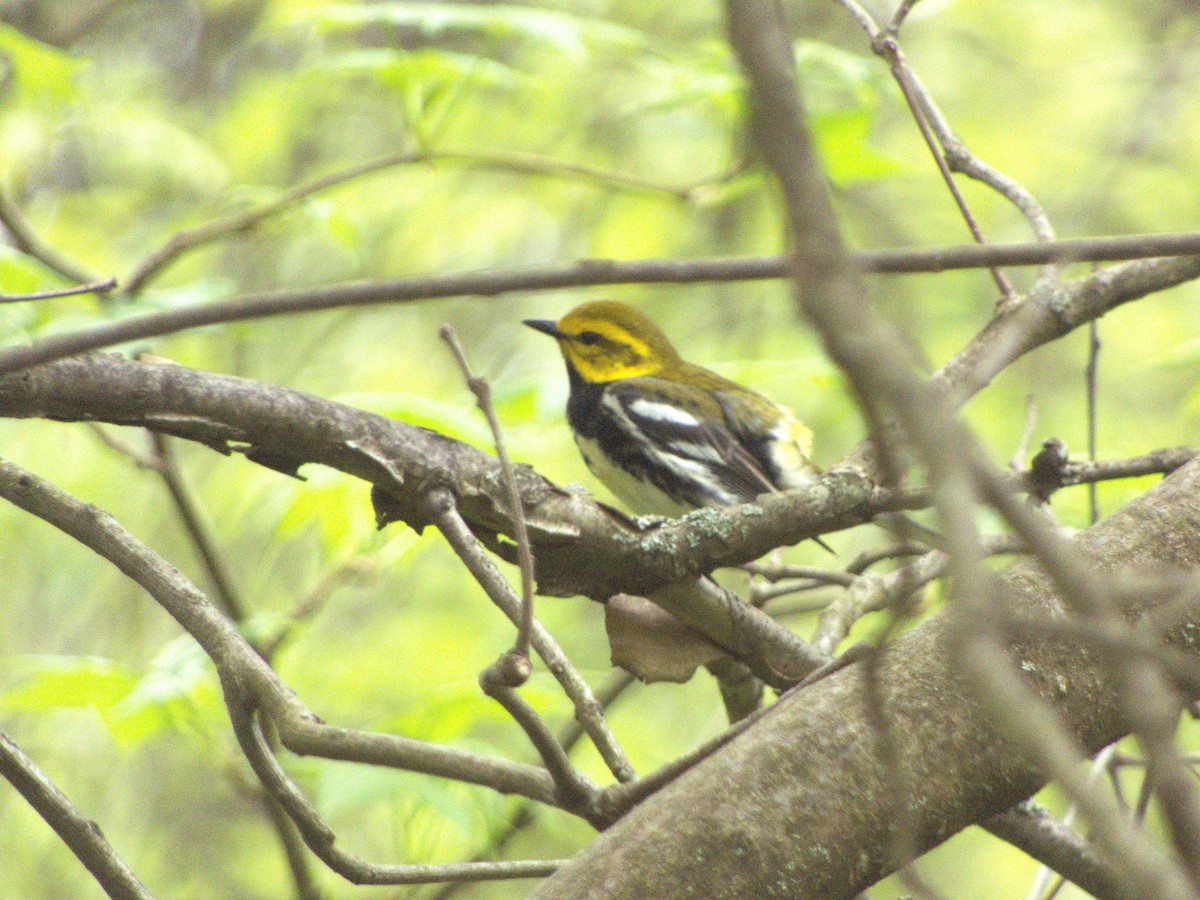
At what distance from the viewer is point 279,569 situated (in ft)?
22.0

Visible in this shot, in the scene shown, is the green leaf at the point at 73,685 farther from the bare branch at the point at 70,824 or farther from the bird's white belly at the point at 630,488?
the bird's white belly at the point at 630,488

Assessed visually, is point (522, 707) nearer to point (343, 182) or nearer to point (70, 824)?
point (70, 824)

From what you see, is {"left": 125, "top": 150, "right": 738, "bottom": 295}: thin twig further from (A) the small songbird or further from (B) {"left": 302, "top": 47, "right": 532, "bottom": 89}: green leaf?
(A) the small songbird

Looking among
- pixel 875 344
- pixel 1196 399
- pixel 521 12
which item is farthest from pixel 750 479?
pixel 875 344

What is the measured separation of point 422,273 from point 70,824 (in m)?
5.74

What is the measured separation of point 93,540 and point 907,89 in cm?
206

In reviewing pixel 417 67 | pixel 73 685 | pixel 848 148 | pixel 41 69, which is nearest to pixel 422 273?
pixel 417 67

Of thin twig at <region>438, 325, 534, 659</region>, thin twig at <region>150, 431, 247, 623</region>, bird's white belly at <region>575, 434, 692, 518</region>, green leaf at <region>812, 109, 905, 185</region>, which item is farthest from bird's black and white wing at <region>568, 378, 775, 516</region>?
thin twig at <region>438, 325, 534, 659</region>

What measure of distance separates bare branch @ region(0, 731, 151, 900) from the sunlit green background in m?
1.01

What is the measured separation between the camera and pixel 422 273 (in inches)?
283

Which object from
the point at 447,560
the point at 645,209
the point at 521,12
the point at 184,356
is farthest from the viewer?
the point at 645,209

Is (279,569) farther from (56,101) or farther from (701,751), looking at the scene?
(701,751)

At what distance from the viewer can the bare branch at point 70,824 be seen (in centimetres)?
166

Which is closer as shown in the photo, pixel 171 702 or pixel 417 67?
pixel 171 702
